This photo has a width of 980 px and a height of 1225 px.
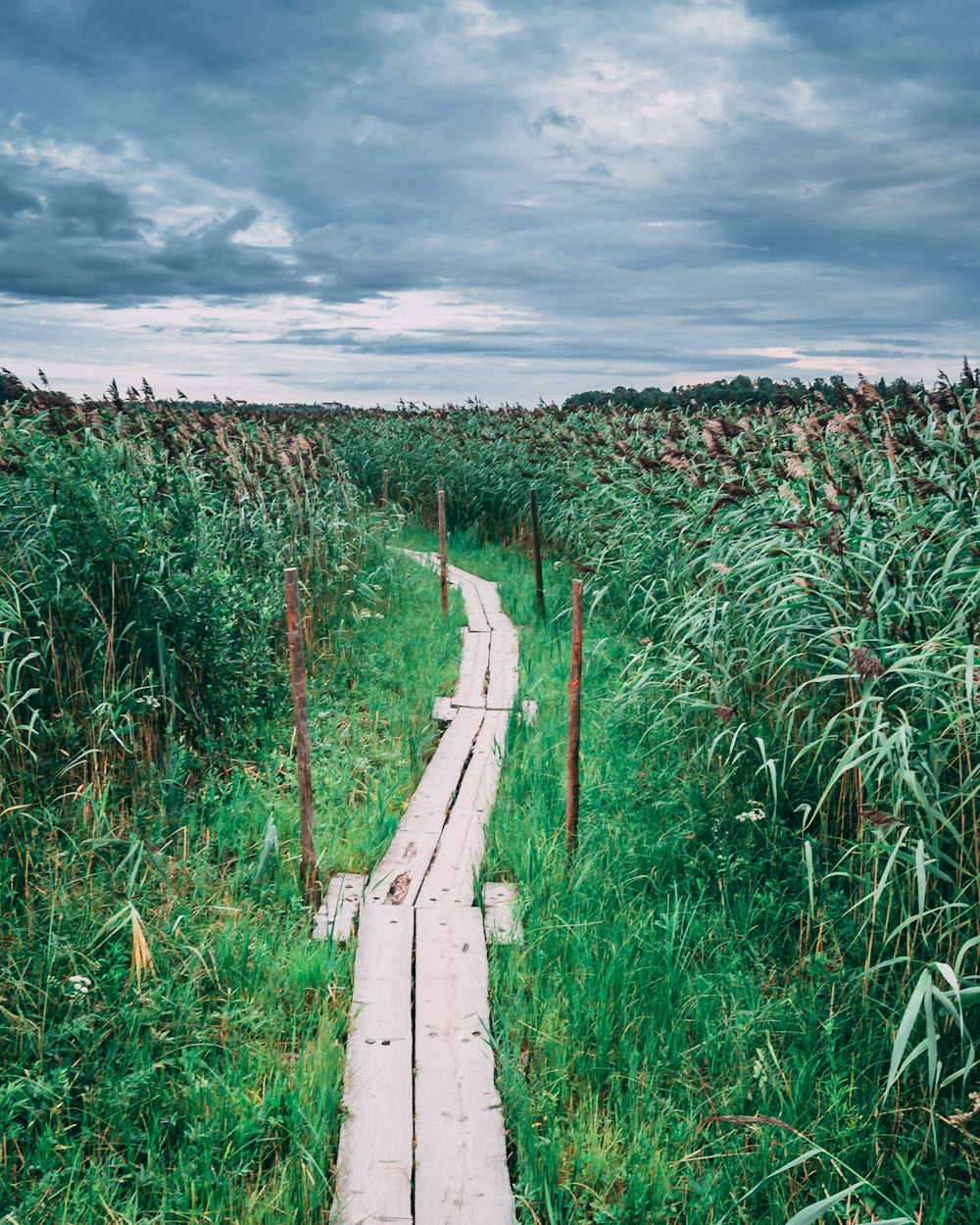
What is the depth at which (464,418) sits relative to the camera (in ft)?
53.1

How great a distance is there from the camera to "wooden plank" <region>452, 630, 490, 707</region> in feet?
19.3

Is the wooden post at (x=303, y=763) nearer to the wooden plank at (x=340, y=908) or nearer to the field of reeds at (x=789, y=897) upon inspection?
the wooden plank at (x=340, y=908)

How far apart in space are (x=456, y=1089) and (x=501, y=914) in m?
0.90

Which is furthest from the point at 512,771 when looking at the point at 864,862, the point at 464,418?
the point at 464,418

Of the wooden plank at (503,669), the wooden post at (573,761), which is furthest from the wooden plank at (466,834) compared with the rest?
the wooden plank at (503,669)

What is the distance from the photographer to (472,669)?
6438 mm

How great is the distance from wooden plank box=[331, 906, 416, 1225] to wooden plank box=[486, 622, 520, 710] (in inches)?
103

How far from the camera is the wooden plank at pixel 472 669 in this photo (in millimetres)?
5879

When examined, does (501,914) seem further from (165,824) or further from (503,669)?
(503,669)

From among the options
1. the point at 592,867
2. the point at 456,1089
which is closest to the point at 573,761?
the point at 592,867

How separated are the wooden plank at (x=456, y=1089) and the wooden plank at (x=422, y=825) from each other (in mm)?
259

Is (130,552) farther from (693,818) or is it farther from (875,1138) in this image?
(875,1138)

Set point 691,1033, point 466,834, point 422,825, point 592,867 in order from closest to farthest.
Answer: point 691,1033 → point 592,867 → point 466,834 → point 422,825

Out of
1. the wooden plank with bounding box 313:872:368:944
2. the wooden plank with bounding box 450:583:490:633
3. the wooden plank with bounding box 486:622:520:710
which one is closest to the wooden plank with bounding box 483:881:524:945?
the wooden plank with bounding box 313:872:368:944
